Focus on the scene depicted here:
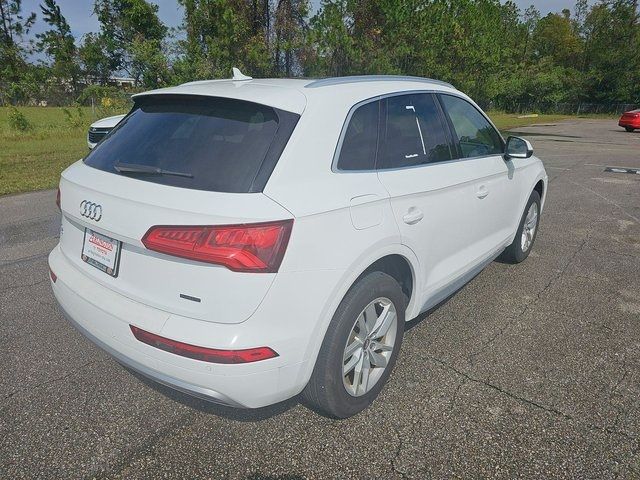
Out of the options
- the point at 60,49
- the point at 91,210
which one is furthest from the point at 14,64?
the point at 91,210

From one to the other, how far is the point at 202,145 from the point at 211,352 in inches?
38.2

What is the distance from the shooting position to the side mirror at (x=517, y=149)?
379 centimetres

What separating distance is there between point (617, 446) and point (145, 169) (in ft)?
9.00

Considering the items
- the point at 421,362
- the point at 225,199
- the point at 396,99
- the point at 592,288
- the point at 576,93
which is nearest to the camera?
the point at 225,199

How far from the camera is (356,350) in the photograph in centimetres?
236

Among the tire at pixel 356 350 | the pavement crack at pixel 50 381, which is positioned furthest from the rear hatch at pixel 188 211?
the pavement crack at pixel 50 381

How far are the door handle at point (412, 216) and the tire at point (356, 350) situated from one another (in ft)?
1.09

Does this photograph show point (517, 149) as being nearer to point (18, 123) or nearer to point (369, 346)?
point (369, 346)

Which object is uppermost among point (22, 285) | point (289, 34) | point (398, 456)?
point (289, 34)

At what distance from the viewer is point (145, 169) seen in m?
2.07

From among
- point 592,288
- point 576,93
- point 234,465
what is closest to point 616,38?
point 576,93

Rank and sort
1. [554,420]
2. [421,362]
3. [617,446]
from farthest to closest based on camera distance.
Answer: [421,362] < [554,420] < [617,446]

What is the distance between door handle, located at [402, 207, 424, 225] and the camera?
2.43m

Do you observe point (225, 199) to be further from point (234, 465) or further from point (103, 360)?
point (103, 360)
